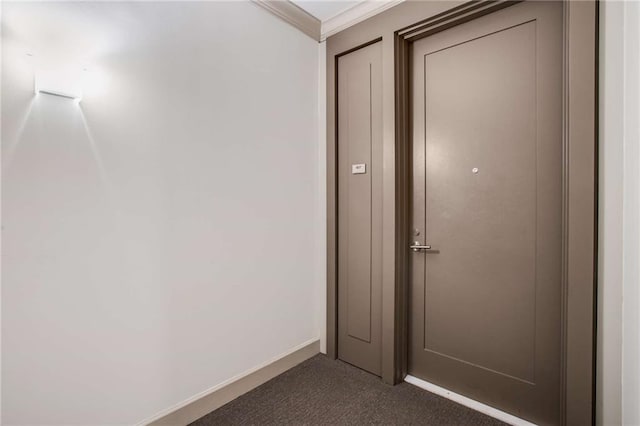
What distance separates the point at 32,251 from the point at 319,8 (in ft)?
7.89

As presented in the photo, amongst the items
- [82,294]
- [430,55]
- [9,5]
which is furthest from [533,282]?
[9,5]

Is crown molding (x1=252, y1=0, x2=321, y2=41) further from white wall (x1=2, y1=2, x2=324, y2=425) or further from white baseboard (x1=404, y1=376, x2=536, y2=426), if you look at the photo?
white baseboard (x1=404, y1=376, x2=536, y2=426)

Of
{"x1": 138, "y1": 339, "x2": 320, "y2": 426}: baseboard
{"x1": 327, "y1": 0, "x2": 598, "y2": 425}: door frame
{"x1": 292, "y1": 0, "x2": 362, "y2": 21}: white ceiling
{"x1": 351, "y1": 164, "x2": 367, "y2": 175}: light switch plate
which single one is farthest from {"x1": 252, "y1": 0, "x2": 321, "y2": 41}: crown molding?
{"x1": 138, "y1": 339, "x2": 320, "y2": 426}: baseboard

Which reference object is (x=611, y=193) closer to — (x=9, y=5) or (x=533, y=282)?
(x=533, y=282)

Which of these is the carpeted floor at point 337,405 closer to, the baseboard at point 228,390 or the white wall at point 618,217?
the baseboard at point 228,390

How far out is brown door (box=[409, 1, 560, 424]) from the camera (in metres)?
1.82

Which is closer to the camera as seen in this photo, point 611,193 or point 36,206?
point 36,206

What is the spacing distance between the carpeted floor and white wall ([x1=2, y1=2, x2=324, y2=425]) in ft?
0.75

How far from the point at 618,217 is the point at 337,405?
184 centimetres

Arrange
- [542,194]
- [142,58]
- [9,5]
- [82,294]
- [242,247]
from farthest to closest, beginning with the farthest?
[242,247], [542,194], [142,58], [82,294], [9,5]

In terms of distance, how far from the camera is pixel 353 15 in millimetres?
2455

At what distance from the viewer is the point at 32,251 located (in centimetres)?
136

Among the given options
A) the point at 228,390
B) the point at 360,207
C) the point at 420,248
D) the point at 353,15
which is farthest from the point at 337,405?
the point at 353,15

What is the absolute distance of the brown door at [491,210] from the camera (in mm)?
1816
